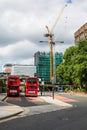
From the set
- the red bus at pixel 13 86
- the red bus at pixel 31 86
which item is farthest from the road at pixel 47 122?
the red bus at pixel 31 86

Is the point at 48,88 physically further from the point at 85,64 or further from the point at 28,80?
the point at 28,80

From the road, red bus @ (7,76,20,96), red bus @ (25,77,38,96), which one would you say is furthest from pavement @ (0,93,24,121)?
red bus @ (25,77,38,96)

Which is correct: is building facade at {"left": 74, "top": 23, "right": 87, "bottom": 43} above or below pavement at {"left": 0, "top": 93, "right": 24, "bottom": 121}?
above

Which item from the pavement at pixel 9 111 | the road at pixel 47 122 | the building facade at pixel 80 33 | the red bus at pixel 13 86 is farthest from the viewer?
the building facade at pixel 80 33

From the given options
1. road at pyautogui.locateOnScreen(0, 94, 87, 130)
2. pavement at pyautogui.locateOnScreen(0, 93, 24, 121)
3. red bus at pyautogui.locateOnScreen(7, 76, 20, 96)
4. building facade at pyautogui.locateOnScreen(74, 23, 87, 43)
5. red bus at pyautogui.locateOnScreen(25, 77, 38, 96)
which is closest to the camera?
road at pyautogui.locateOnScreen(0, 94, 87, 130)

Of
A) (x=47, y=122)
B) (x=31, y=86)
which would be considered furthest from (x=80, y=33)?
(x=47, y=122)

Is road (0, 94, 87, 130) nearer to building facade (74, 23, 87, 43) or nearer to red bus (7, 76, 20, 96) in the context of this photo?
red bus (7, 76, 20, 96)

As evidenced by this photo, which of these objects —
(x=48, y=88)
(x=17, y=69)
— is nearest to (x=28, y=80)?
(x=48, y=88)

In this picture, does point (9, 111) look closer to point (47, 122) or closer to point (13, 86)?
point (47, 122)

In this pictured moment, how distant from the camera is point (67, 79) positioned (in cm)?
11894

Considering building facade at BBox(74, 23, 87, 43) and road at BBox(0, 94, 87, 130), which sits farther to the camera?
building facade at BBox(74, 23, 87, 43)

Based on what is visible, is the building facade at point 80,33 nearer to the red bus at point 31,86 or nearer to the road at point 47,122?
the red bus at point 31,86

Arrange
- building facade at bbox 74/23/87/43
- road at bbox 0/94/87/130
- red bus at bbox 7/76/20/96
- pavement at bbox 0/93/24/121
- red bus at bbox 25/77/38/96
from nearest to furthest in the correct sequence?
road at bbox 0/94/87/130 → pavement at bbox 0/93/24/121 → red bus at bbox 7/76/20/96 → red bus at bbox 25/77/38/96 → building facade at bbox 74/23/87/43

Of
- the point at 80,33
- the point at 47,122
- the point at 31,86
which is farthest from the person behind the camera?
the point at 80,33
